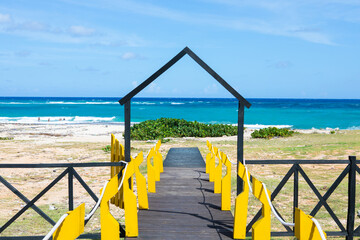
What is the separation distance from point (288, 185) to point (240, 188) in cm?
571

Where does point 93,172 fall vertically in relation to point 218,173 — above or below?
below

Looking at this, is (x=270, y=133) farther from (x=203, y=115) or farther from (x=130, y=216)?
(x=203, y=115)

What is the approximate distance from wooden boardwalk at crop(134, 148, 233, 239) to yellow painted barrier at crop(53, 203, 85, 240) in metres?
2.53

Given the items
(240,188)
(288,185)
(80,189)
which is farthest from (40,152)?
(240,188)

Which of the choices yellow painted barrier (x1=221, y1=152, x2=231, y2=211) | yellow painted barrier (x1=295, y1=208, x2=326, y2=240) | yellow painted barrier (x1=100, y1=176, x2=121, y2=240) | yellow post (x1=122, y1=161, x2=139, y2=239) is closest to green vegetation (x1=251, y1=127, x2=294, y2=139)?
yellow painted barrier (x1=221, y1=152, x2=231, y2=211)

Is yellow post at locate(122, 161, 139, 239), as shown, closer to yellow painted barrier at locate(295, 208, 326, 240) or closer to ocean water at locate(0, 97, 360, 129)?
yellow painted barrier at locate(295, 208, 326, 240)

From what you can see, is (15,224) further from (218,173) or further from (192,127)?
(192,127)

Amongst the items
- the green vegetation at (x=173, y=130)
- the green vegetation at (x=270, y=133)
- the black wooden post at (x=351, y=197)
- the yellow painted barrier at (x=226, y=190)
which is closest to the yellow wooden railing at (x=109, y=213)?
the yellow painted barrier at (x=226, y=190)

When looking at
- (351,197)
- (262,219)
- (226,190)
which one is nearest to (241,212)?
(262,219)

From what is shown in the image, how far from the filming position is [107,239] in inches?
197

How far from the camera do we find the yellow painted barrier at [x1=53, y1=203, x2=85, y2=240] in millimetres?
3301

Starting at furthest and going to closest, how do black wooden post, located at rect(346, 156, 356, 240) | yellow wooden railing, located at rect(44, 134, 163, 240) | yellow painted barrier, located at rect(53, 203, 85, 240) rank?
1. black wooden post, located at rect(346, 156, 356, 240)
2. yellow wooden railing, located at rect(44, 134, 163, 240)
3. yellow painted barrier, located at rect(53, 203, 85, 240)

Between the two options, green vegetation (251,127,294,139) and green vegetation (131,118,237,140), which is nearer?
green vegetation (131,118,237,140)

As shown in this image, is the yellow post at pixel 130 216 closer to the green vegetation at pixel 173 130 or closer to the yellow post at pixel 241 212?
the yellow post at pixel 241 212
